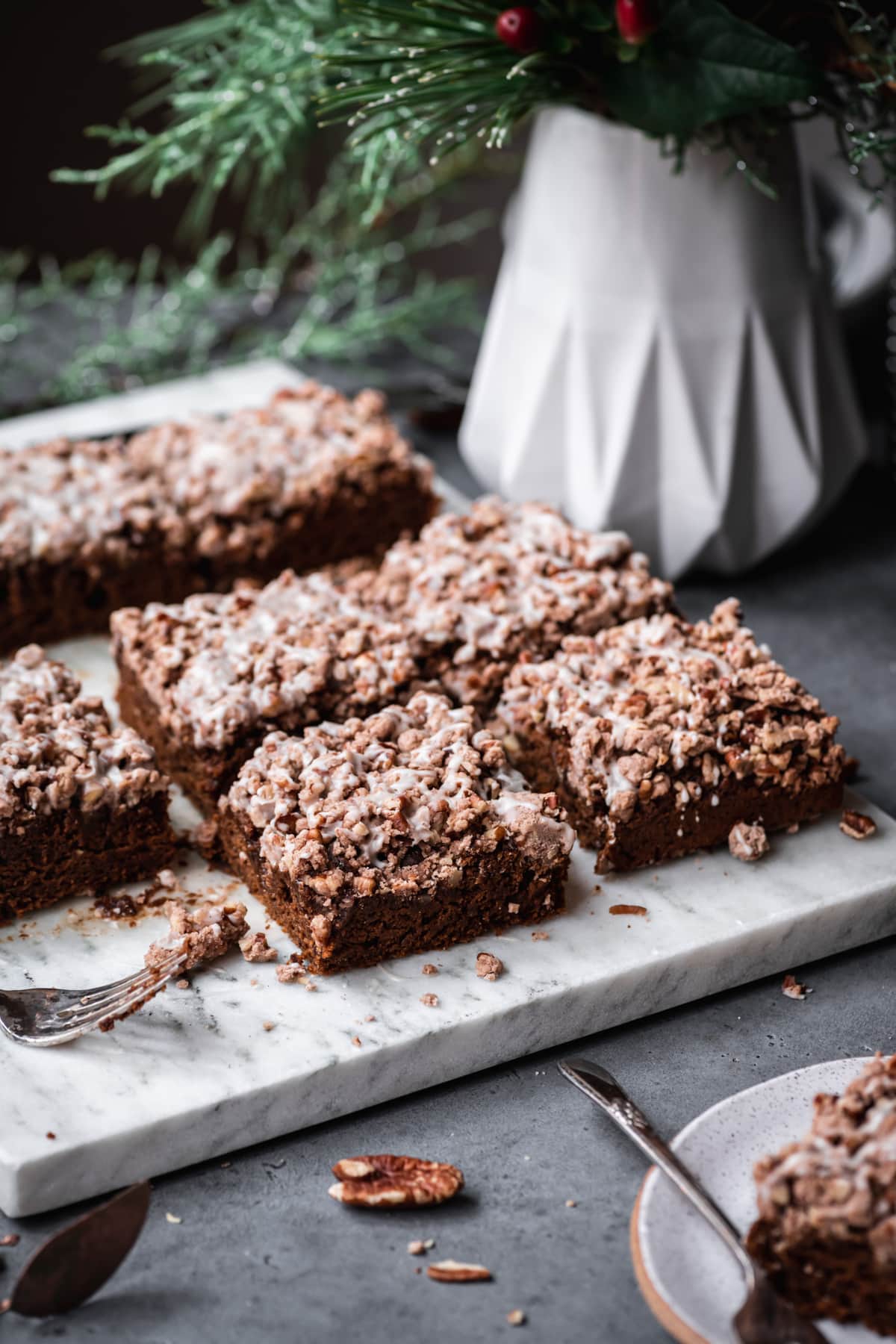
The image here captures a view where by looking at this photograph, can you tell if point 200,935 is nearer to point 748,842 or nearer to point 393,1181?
point 393,1181

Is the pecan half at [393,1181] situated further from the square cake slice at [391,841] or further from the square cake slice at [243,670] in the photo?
the square cake slice at [243,670]

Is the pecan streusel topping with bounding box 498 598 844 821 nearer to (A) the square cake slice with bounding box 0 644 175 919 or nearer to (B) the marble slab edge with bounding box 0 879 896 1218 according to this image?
(B) the marble slab edge with bounding box 0 879 896 1218

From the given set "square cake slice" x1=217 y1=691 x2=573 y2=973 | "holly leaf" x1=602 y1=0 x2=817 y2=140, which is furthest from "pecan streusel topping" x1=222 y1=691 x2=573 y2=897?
Answer: "holly leaf" x1=602 y1=0 x2=817 y2=140

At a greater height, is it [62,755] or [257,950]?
[62,755]

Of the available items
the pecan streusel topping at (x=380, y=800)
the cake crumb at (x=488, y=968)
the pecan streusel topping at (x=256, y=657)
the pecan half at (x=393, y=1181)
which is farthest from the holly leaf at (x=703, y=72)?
the pecan half at (x=393, y=1181)

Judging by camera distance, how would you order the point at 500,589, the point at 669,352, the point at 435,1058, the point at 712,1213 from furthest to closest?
the point at 669,352, the point at 500,589, the point at 435,1058, the point at 712,1213

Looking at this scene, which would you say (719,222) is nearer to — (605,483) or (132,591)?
→ (605,483)

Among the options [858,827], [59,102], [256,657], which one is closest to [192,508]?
[256,657]

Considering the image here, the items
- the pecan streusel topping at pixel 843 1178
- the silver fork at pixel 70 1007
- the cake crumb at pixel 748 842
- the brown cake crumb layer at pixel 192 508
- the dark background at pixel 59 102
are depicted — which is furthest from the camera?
the dark background at pixel 59 102
